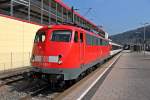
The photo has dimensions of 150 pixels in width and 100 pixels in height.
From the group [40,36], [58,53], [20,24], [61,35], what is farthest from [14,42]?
[58,53]

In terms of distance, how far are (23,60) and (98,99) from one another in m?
17.7

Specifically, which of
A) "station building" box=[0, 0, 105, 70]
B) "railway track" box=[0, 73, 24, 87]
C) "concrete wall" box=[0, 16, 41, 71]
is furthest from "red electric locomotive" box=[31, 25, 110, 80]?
"concrete wall" box=[0, 16, 41, 71]

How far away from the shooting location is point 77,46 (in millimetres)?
14570

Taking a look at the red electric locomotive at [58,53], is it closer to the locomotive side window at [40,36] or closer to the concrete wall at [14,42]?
the locomotive side window at [40,36]

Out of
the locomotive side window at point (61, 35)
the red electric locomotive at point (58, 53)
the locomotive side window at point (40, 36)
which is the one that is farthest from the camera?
the locomotive side window at point (40, 36)

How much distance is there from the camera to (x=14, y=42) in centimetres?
2645

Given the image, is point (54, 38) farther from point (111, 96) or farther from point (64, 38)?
point (111, 96)

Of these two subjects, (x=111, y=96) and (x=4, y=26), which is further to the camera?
(x=4, y=26)

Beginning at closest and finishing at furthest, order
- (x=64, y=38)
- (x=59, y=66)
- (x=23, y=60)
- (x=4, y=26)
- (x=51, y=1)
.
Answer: (x=59, y=66) < (x=64, y=38) < (x=4, y=26) < (x=23, y=60) < (x=51, y=1)

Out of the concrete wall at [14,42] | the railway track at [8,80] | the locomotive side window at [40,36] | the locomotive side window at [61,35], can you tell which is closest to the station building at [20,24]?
the concrete wall at [14,42]

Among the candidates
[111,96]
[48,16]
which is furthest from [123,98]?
[48,16]

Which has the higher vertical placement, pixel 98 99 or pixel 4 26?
pixel 4 26

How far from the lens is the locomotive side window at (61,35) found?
1406cm

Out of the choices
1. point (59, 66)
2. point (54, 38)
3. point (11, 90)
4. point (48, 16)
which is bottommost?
point (11, 90)
